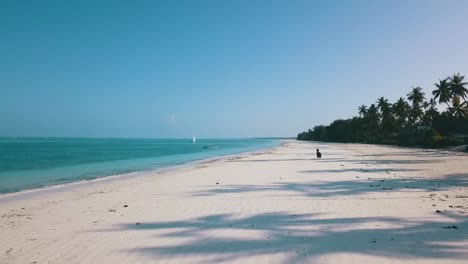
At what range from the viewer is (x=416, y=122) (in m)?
89.4

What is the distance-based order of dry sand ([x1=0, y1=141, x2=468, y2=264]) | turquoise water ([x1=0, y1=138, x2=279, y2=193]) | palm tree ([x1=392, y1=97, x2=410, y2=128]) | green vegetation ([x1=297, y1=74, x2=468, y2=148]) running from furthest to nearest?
palm tree ([x1=392, y1=97, x2=410, y2=128]) < green vegetation ([x1=297, y1=74, x2=468, y2=148]) < turquoise water ([x1=0, y1=138, x2=279, y2=193]) < dry sand ([x1=0, y1=141, x2=468, y2=264])

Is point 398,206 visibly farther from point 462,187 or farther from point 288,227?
point 462,187

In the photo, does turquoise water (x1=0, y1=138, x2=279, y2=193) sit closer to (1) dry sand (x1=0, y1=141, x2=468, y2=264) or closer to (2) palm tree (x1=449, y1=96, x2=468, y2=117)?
(1) dry sand (x1=0, y1=141, x2=468, y2=264)

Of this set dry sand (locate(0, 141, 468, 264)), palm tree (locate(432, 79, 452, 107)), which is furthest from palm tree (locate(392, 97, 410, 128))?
dry sand (locate(0, 141, 468, 264))

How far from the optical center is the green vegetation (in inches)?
2559

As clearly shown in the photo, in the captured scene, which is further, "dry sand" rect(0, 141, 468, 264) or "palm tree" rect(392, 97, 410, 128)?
"palm tree" rect(392, 97, 410, 128)

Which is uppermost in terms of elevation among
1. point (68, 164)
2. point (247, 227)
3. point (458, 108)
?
point (458, 108)

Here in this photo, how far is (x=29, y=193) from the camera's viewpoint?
15648mm

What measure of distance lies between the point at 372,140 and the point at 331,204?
9911 cm

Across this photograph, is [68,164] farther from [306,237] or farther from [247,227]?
[306,237]

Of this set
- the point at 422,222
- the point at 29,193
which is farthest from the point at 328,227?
the point at 29,193

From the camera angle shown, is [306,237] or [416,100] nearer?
[306,237]

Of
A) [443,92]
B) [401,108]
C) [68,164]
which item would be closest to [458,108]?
[443,92]

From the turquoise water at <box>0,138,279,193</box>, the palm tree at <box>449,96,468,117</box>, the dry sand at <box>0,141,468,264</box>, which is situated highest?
the palm tree at <box>449,96,468,117</box>
